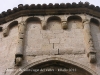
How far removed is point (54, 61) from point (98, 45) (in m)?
1.40

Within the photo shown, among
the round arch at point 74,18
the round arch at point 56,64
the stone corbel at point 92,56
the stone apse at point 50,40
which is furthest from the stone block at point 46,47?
the round arch at point 74,18

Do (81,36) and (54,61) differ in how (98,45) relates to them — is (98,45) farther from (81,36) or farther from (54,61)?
(54,61)

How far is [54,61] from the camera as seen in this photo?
808cm

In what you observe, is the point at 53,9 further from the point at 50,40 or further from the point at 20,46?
the point at 20,46

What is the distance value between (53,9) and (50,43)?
1.69 metres

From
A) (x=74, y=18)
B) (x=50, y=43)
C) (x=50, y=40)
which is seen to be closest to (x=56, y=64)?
(x=50, y=43)

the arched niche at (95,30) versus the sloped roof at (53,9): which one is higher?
the sloped roof at (53,9)

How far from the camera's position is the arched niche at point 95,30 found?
28.5ft

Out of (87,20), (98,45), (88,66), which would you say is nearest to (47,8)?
(87,20)

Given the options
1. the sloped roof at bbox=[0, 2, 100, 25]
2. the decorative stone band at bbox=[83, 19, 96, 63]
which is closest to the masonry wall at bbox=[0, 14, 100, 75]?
the decorative stone band at bbox=[83, 19, 96, 63]

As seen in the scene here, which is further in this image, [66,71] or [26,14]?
[26,14]

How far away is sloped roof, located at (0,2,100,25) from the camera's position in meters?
9.94

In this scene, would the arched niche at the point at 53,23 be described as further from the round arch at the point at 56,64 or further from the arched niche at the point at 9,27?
the round arch at the point at 56,64

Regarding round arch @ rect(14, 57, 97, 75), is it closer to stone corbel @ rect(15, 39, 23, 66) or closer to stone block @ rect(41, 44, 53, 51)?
stone corbel @ rect(15, 39, 23, 66)
